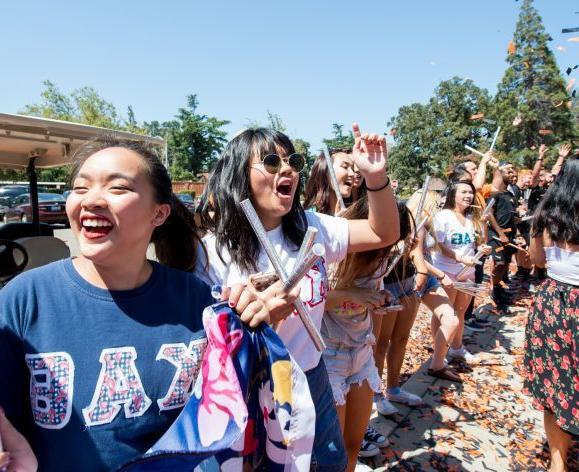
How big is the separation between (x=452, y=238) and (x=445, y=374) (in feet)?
4.83

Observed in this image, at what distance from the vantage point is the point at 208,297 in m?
1.48

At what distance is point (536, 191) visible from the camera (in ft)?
28.4

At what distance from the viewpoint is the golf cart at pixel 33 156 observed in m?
3.71

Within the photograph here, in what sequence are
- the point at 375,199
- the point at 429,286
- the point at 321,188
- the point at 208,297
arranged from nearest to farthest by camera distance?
the point at 208,297, the point at 375,199, the point at 321,188, the point at 429,286

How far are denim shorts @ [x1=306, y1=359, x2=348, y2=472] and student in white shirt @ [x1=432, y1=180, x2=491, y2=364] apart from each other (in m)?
3.02

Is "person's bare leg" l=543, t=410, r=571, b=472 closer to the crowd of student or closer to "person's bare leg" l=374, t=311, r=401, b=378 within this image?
the crowd of student

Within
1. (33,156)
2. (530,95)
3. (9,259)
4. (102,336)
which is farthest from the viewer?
(530,95)

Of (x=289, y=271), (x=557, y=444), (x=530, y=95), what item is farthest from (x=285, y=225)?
(x=530, y=95)

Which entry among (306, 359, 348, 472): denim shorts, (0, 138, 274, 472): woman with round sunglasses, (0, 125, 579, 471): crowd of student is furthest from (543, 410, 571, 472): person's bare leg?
(0, 138, 274, 472): woman with round sunglasses

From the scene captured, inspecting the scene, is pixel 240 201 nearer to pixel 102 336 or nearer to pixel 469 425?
pixel 102 336

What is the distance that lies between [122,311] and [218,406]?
412 millimetres

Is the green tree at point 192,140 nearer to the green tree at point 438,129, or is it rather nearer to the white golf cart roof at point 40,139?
the green tree at point 438,129

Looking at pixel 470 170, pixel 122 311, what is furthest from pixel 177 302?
pixel 470 170

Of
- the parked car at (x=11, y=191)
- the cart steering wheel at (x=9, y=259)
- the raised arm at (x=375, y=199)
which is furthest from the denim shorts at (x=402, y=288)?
the parked car at (x=11, y=191)
